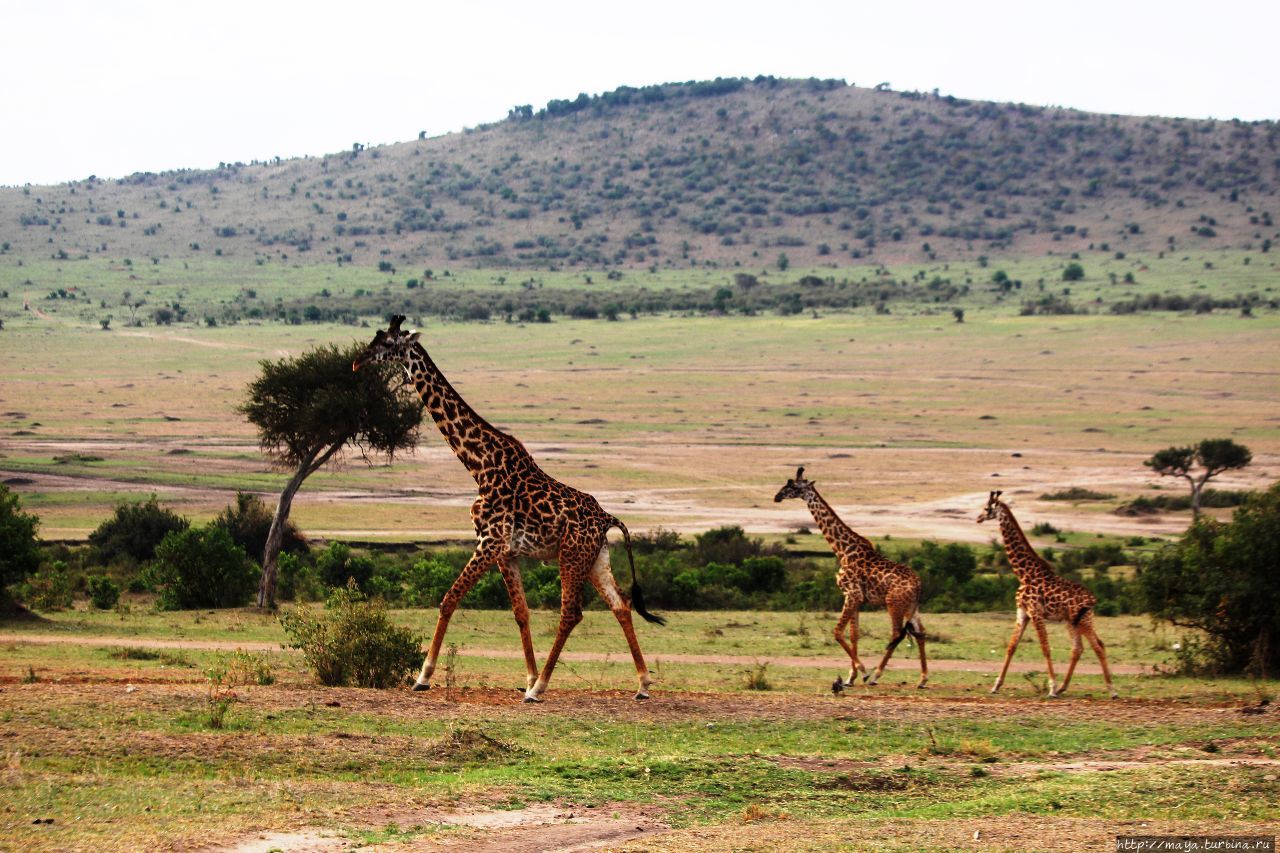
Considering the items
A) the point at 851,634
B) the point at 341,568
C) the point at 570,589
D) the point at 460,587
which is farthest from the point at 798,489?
the point at 341,568

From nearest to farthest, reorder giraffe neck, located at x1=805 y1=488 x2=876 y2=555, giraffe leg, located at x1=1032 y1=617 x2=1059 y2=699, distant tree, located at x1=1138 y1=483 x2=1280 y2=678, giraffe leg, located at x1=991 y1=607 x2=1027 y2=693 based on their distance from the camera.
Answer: giraffe leg, located at x1=1032 y1=617 x2=1059 y2=699 → giraffe leg, located at x1=991 y1=607 x2=1027 y2=693 → distant tree, located at x1=1138 y1=483 x2=1280 y2=678 → giraffe neck, located at x1=805 y1=488 x2=876 y2=555

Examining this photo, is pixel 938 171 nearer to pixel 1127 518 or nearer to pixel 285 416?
pixel 1127 518

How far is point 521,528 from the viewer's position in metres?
14.1

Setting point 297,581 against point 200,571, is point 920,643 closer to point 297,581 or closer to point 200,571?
point 200,571

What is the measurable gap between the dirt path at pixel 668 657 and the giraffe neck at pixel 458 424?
5093 mm

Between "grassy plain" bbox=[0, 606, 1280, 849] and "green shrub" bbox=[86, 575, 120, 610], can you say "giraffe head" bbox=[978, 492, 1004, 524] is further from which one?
"green shrub" bbox=[86, 575, 120, 610]

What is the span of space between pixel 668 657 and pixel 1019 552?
4.69 meters

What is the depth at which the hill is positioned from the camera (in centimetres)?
11781

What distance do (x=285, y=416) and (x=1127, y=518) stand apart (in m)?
22.1

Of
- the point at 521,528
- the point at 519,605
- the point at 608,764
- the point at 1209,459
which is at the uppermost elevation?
the point at 521,528

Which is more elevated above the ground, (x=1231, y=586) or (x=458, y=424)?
(x=458, y=424)

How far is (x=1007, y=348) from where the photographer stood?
71688mm

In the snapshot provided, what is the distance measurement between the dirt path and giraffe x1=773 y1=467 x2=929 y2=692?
5.58ft

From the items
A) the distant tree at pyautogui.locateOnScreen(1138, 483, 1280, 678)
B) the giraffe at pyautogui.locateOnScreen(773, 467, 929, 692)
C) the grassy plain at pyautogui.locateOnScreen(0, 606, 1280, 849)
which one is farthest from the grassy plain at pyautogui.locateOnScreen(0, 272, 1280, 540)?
the grassy plain at pyautogui.locateOnScreen(0, 606, 1280, 849)
